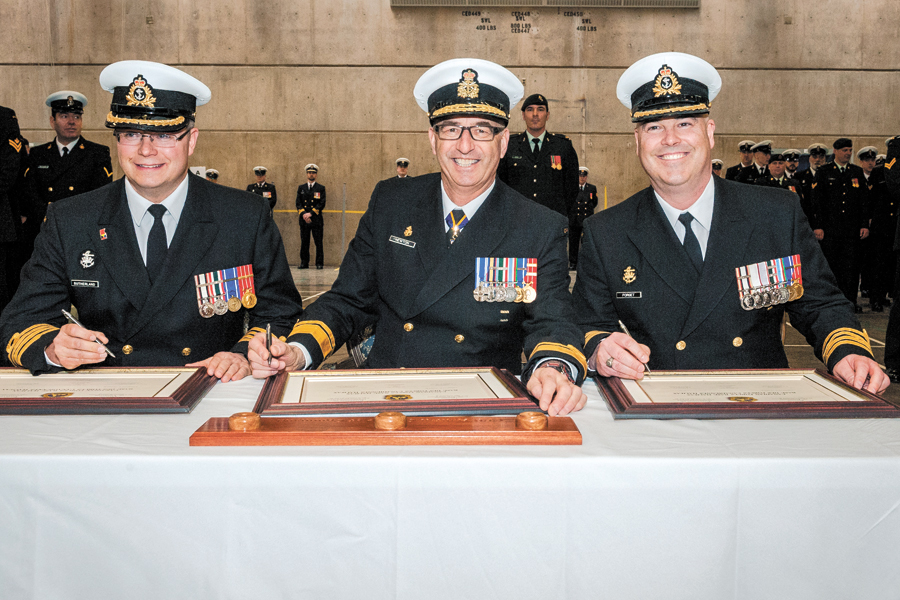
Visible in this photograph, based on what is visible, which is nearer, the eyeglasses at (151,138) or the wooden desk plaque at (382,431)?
the wooden desk plaque at (382,431)

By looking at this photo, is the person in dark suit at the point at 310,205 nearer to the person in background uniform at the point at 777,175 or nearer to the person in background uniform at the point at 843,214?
the person in background uniform at the point at 777,175

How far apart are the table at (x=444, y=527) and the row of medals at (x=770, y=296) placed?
90cm

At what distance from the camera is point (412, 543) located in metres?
0.99

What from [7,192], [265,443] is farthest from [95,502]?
[7,192]

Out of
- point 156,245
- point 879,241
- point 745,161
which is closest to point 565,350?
point 156,245

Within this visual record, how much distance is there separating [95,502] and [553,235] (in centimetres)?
137

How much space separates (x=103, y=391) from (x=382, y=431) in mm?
646

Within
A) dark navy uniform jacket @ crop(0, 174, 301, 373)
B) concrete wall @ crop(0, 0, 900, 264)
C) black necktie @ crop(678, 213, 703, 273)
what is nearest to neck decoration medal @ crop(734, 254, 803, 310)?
black necktie @ crop(678, 213, 703, 273)

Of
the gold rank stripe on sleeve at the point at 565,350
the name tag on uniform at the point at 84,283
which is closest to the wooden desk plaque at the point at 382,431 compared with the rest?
the gold rank stripe on sleeve at the point at 565,350

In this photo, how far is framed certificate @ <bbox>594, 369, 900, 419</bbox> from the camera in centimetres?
121

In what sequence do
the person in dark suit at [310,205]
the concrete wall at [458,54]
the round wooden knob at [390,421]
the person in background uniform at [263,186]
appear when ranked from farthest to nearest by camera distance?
the person in dark suit at [310,205], the person in background uniform at [263,186], the concrete wall at [458,54], the round wooden knob at [390,421]

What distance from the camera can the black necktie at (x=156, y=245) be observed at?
195 centimetres

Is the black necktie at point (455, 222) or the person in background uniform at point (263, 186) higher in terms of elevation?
the person in background uniform at point (263, 186)

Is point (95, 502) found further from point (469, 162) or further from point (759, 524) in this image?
point (469, 162)
